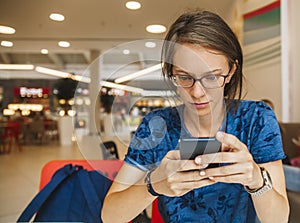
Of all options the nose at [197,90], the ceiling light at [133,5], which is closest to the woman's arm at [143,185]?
the nose at [197,90]

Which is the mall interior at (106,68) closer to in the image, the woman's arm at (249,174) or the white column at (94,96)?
the white column at (94,96)

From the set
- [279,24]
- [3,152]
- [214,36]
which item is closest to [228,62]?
[214,36]

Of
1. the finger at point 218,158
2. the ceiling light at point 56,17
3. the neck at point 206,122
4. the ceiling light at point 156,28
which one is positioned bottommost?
the finger at point 218,158

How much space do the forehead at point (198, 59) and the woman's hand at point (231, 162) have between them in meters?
0.11

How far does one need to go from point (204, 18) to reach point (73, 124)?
12.8 inches

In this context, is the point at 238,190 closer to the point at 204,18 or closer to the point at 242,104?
the point at 242,104

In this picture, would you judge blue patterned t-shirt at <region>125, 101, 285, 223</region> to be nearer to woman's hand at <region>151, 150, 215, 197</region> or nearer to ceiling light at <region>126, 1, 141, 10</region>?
woman's hand at <region>151, 150, 215, 197</region>

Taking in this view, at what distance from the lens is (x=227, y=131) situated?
1.68 ft

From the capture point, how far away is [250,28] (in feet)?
1.93

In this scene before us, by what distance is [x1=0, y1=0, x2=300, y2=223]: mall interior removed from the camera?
0.52 m

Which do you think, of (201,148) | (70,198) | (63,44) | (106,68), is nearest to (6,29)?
(63,44)

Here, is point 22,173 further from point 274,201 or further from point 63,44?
point 274,201

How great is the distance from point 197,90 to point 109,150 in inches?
7.9

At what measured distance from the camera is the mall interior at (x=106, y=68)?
1.70 feet
